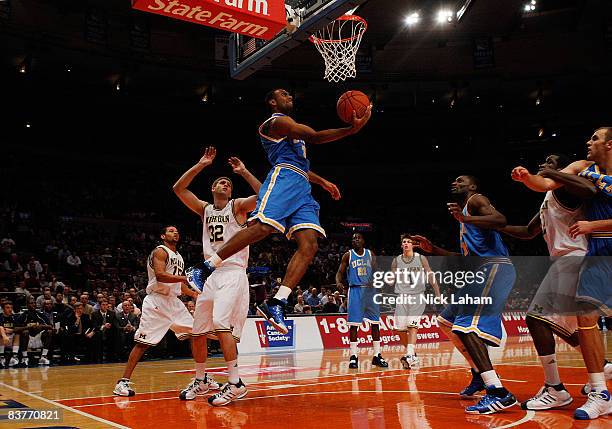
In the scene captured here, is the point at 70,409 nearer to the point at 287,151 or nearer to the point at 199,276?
the point at 199,276

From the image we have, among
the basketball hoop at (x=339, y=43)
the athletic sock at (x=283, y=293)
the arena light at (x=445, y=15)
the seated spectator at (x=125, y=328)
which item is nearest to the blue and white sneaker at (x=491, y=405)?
the athletic sock at (x=283, y=293)

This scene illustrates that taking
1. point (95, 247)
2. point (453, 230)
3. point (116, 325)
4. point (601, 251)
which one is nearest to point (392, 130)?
point (453, 230)

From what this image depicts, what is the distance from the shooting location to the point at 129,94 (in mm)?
23766

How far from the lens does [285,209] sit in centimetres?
488

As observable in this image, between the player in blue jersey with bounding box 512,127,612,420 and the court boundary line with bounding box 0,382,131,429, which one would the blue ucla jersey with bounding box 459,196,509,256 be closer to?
the player in blue jersey with bounding box 512,127,612,420

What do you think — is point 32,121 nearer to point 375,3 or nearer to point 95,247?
point 95,247

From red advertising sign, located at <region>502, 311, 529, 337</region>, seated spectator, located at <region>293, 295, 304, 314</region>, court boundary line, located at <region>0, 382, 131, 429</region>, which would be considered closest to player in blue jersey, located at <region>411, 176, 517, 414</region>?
court boundary line, located at <region>0, 382, 131, 429</region>

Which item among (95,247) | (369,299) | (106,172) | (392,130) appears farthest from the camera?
(392,130)

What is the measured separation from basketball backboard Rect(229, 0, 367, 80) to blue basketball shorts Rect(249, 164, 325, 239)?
320 cm

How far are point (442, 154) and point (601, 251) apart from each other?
26.3 metres

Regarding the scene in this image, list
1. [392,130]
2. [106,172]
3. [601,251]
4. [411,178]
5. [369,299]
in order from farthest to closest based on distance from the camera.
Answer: [411,178]
[392,130]
[106,172]
[369,299]
[601,251]

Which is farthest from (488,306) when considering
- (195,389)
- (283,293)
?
(195,389)

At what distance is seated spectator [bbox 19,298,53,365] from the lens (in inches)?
452

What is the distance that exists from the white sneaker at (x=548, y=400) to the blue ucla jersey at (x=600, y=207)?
1183mm
